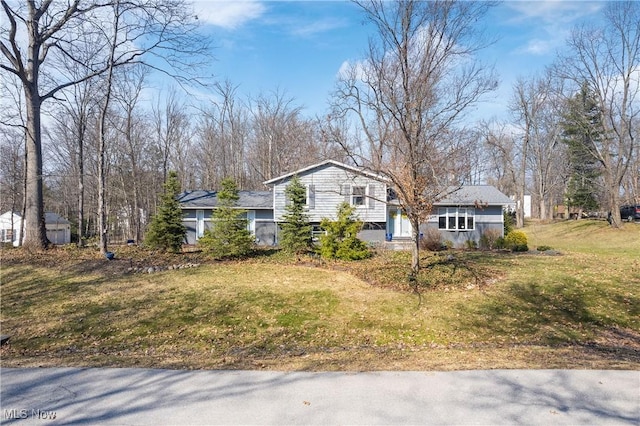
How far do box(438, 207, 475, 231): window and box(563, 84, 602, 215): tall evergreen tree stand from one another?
49.7ft

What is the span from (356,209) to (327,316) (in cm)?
1197

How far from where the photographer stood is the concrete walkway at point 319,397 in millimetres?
3746

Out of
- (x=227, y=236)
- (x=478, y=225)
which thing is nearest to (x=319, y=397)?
(x=227, y=236)

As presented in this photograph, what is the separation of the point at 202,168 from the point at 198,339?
33.5 m

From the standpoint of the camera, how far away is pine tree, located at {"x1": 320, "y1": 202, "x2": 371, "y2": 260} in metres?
15.2

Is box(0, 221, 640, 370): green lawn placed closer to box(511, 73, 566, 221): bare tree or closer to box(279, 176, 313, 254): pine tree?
box(279, 176, 313, 254): pine tree

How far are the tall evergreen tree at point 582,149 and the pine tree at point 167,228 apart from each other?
29880 millimetres

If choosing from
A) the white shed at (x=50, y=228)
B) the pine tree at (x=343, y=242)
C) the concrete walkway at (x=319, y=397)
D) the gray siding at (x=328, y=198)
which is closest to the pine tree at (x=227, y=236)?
the pine tree at (x=343, y=242)

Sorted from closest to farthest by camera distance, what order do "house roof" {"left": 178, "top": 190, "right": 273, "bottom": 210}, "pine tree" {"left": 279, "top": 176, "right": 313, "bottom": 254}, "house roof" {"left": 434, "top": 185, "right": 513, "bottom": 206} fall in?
"pine tree" {"left": 279, "top": 176, "right": 313, "bottom": 254} < "house roof" {"left": 434, "top": 185, "right": 513, "bottom": 206} < "house roof" {"left": 178, "top": 190, "right": 273, "bottom": 210}

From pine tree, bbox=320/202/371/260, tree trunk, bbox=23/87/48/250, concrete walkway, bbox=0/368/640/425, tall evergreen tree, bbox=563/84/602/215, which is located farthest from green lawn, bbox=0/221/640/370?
tall evergreen tree, bbox=563/84/602/215

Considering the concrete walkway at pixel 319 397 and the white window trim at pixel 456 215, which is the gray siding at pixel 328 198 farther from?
the concrete walkway at pixel 319 397

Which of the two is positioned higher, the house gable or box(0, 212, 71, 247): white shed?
the house gable

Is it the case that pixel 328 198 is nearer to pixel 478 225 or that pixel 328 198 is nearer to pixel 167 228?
pixel 167 228

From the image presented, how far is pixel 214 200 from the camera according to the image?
2433cm
